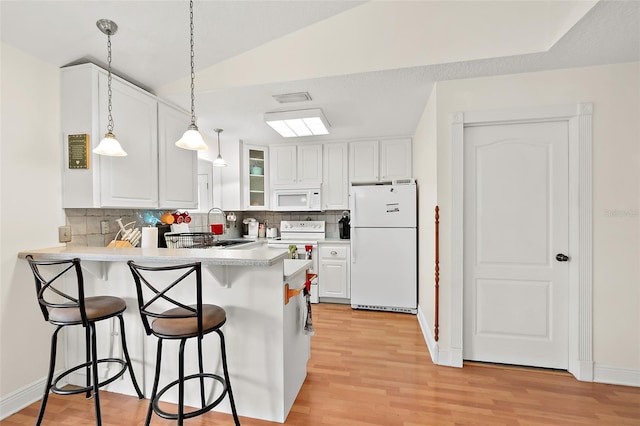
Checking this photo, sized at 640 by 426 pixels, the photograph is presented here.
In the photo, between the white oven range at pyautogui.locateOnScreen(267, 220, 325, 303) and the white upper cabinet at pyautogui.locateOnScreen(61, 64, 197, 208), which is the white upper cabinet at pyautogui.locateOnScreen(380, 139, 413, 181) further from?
the white upper cabinet at pyautogui.locateOnScreen(61, 64, 197, 208)

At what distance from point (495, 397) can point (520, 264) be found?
1.04 metres

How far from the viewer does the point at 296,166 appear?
14.7 ft

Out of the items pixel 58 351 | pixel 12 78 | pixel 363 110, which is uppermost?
pixel 363 110

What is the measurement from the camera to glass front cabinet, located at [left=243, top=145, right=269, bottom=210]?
444 cm

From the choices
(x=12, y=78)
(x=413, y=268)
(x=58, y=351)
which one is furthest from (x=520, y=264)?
(x=12, y=78)

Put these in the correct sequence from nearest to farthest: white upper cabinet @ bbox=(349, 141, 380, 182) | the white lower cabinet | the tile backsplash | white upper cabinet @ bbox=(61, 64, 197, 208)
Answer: white upper cabinet @ bbox=(61, 64, 197, 208) → the tile backsplash → the white lower cabinet → white upper cabinet @ bbox=(349, 141, 380, 182)

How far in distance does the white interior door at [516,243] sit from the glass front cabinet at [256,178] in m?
2.96

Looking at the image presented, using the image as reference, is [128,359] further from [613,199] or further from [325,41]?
[613,199]

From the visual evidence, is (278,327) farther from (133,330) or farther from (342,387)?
(133,330)

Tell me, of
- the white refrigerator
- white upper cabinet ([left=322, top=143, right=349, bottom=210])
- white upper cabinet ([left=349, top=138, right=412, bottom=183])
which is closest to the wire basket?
the white refrigerator

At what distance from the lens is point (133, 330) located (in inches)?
79.3

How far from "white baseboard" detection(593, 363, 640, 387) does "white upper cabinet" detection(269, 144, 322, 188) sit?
135 inches

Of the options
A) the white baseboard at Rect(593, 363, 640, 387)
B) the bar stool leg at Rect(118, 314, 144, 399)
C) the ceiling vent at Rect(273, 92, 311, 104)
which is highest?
the ceiling vent at Rect(273, 92, 311, 104)

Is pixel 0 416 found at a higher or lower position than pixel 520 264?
lower
